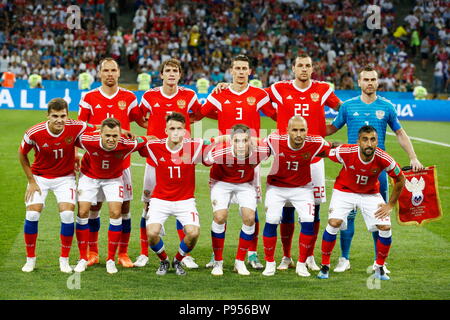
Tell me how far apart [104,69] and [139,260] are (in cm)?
225

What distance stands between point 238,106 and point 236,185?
98 cm

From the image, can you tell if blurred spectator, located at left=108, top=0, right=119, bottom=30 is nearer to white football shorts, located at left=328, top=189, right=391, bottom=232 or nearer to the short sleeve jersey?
the short sleeve jersey

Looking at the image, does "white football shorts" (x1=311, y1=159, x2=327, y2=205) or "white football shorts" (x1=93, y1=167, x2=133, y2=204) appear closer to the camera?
"white football shorts" (x1=93, y1=167, x2=133, y2=204)

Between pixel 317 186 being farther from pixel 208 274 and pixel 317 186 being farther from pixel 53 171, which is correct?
pixel 53 171

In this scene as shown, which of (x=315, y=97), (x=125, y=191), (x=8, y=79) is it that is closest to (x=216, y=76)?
(x=8, y=79)

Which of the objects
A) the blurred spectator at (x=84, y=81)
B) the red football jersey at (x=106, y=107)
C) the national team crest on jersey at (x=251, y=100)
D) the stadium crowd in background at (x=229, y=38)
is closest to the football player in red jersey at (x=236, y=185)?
the national team crest on jersey at (x=251, y=100)

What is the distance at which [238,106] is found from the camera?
8.78 meters

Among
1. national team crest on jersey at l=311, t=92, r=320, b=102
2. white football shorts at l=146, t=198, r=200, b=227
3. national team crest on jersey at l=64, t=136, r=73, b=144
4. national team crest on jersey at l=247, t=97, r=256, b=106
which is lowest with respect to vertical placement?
white football shorts at l=146, t=198, r=200, b=227

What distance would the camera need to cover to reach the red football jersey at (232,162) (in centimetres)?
827

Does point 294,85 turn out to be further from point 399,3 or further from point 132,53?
point 399,3

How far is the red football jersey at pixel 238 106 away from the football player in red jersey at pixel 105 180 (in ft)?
3.33

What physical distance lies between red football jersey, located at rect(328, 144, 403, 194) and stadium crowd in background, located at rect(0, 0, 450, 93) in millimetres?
21660

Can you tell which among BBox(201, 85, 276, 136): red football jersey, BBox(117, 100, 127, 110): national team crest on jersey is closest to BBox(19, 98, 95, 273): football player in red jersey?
BBox(117, 100, 127, 110): national team crest on jersey

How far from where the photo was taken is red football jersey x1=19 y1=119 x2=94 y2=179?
8164mm
